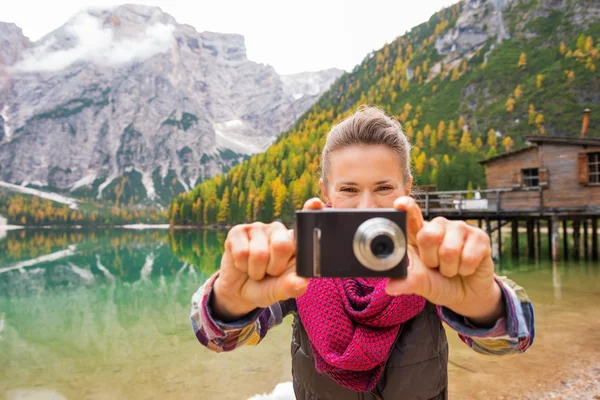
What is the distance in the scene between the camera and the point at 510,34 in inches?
3750

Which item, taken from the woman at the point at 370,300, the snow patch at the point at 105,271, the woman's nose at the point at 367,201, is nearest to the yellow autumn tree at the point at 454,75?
the snow patch at the point at 105,271

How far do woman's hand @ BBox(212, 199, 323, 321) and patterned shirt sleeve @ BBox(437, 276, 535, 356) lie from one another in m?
0.79

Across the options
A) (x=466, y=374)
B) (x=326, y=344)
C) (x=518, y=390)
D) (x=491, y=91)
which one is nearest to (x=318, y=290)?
(x=326, y=344)

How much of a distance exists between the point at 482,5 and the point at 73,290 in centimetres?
12249

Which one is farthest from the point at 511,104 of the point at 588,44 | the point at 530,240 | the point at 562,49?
the point at 530,240

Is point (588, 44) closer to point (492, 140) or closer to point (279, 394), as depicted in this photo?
point (492, 140)

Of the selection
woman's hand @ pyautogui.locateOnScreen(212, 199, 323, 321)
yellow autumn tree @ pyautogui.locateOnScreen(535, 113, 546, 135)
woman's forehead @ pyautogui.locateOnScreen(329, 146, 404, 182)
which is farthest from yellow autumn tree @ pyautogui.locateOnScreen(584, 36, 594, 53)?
woman's hand @ pyautogui.locateOnScreen(212, 199, 323, 321)

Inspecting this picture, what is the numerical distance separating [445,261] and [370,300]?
0.56 metres

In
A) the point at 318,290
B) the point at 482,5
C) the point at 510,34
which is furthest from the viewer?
the point at 482,5

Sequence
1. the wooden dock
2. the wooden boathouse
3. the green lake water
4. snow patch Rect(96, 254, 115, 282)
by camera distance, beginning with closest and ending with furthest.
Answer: the green lake water < the wooden boathouse < the wooden dock < snow patch Rect(96, 254, 115, 282)

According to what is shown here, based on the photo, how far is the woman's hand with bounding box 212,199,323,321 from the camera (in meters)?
1.37

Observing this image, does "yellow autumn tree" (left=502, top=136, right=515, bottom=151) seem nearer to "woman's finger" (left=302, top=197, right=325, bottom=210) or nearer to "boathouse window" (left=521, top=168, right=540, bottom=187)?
"boathouse window" (left=521, top=168, right=540, bottom=187)

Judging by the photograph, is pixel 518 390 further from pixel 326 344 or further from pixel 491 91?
pixel 491 91

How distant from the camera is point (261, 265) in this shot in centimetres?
140
